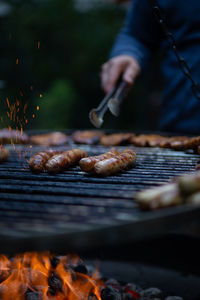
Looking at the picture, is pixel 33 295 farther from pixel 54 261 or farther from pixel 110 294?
pixel 110 294

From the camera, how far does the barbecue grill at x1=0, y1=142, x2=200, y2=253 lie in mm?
1459

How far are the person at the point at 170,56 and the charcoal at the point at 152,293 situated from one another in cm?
249

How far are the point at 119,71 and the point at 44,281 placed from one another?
2850 mm

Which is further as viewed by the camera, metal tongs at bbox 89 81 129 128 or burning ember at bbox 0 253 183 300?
metal tongs at bbox 89 81 129 128

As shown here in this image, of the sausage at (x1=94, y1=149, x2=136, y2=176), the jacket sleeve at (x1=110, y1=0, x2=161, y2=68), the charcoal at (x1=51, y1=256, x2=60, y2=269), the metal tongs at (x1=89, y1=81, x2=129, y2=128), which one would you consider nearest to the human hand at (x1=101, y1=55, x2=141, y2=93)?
the metal tongs at (x1=89, y1=81, x2=129, y2=128)

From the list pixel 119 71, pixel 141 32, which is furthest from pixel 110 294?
pixel 141 32

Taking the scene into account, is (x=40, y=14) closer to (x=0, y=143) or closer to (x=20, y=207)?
(x=0, y=143)

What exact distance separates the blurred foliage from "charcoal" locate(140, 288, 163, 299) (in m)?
7.90

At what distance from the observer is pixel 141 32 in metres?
5.33

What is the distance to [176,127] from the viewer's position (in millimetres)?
5047

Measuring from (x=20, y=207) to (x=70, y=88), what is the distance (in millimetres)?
9821

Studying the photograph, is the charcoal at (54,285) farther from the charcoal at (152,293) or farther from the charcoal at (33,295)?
the charcoal at (152,293)

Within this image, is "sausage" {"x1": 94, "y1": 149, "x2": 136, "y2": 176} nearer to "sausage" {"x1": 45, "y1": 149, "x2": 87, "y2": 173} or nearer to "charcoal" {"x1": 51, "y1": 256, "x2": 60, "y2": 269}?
"sausage" {"x1": 45, "y1": 149, "x2": 87, "y2": 173}

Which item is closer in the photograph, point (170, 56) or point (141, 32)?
point (170, 56)
